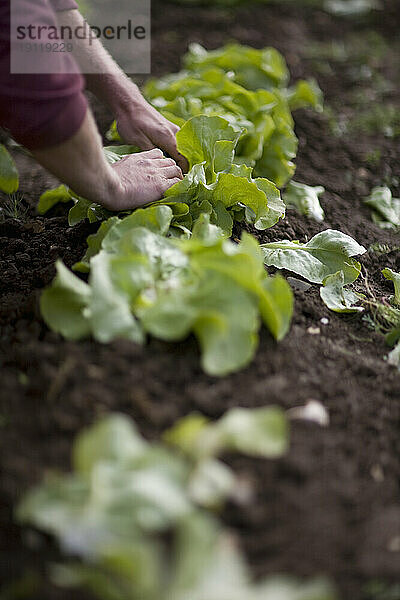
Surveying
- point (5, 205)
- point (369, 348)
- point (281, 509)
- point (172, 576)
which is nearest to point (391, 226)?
point (369, 348)

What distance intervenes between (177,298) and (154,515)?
0.60m

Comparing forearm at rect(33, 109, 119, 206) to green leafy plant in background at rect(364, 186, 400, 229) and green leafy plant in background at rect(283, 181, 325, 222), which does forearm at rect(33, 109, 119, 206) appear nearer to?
green leafy plant in background at rect(283, 181, 325, 222)

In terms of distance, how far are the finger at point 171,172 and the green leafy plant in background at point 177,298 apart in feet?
1.73

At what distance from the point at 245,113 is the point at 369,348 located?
1.50m

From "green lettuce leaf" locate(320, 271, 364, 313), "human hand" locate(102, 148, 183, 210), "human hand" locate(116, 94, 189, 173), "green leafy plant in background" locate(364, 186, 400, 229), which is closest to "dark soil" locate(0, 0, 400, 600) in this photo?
"green lettuce leaf" locate(320, 271, 364, 313)

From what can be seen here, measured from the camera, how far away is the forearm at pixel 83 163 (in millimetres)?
2025

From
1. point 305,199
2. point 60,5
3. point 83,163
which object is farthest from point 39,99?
point 305,199

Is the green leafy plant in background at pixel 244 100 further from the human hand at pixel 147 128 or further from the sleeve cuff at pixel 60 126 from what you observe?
the sleeve cuff at pixel 60 126

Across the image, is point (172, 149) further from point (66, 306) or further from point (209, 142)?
point (66, 306)

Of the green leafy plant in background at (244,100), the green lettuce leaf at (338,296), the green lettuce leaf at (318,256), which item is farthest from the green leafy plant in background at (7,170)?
Result: the green lettuce leaf at (338,296)

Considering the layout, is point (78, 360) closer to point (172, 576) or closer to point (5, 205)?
point (172, 576)

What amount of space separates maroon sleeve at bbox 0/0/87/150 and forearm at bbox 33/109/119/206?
0.04 meters

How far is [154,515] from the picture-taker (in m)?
1.43

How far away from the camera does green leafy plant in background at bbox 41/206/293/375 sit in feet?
5.81
